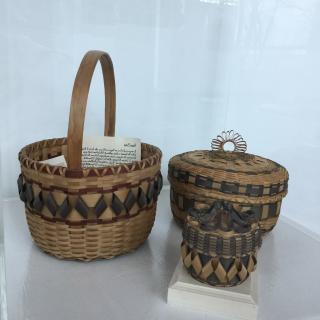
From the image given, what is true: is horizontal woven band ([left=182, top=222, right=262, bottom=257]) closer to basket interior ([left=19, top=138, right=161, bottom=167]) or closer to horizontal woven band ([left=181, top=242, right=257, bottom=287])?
horizontal woven band ([left=181, top=242, right=257, bottom=287])

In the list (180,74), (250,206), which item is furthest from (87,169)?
(180,74)

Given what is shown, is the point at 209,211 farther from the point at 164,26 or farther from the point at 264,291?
the point at 164,26

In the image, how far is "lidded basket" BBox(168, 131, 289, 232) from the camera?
25.3 inches

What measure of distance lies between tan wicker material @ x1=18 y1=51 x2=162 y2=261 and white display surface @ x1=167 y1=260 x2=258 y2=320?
4.8 inches

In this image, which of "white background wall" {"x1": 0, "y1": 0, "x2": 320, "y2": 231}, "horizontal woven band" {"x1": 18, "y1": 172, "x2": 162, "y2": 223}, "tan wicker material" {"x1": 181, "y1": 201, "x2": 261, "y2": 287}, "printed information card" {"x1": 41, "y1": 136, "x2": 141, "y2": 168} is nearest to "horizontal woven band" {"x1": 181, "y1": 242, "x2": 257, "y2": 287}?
"tan wicker material" {"x1": 181, "y1": 201, "x2": 261, "y2": 287}

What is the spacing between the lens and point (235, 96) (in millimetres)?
1096

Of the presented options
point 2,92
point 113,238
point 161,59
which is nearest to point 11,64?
point 2,92

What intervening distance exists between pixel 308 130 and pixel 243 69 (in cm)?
26

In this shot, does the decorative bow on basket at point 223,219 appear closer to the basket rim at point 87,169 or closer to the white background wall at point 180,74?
the basket rim at point 87,169

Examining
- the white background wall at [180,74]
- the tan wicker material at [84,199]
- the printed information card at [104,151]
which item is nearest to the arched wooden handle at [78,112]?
the tan wicker material at [84,199]

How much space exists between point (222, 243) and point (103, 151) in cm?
27

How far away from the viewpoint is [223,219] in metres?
0.51

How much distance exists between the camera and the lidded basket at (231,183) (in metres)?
0.64

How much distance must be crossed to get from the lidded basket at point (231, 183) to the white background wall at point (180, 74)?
309 millimetres
